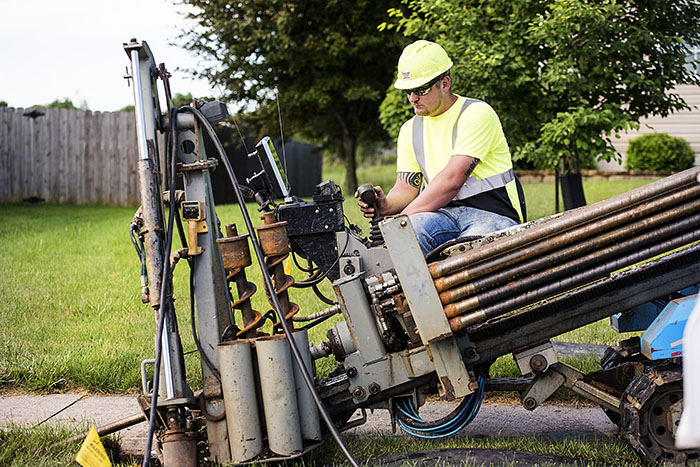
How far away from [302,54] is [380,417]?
51.2ft

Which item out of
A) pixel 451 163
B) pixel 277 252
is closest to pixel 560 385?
pixel 451 163

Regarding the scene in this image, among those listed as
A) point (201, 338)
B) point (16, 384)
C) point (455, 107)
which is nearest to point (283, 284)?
point (201, 338)

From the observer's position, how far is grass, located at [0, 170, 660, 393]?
518cm

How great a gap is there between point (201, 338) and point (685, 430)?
261cm

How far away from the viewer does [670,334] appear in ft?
11.2

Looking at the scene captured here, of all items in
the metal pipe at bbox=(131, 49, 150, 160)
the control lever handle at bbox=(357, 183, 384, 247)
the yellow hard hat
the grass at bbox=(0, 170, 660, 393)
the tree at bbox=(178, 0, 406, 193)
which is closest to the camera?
the metal pipe at bbox=(131, 49, 150, 160)

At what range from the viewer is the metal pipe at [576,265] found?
326 centimetres

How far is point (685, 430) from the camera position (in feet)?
4.47

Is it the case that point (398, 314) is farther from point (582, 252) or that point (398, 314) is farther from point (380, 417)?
point (380, 417)

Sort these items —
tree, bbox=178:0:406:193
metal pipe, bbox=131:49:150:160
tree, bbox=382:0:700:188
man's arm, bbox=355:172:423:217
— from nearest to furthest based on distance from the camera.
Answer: metal pipe, bbox=131:49:150:160
man's arm, bbox=355:172:423:217
tree, bbox=382:0:700:188
tree, bbox=178:0:406:193

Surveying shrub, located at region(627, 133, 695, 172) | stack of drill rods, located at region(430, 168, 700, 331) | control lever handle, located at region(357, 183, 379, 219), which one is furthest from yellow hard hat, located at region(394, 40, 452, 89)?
shrub, located at region(627, 133, 695, 172)

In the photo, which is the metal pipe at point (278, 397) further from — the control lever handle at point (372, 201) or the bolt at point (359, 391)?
the control lever handle at point (372, 201)

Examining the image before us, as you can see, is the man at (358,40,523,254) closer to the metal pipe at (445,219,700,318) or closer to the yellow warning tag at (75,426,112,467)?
the metal pipe at (445,219,700,318)

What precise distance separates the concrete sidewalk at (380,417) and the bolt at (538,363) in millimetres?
625
